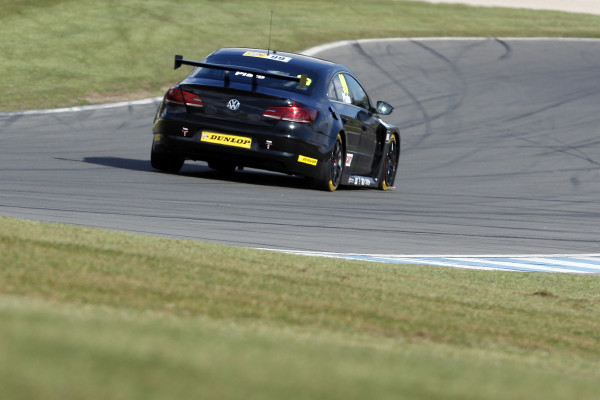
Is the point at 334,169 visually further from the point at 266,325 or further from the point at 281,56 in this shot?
the point at 266,325

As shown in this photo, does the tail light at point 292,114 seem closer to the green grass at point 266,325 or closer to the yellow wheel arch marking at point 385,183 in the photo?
the yellow wheel arch marking at point 385,183

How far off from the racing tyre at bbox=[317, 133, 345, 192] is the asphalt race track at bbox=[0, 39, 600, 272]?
0.14 m

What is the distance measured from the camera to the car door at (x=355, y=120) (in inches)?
527

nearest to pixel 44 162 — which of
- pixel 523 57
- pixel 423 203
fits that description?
pixel 423 203

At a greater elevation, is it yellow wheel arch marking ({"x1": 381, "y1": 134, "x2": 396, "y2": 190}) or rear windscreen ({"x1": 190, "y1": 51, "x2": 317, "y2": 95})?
rear windscreen ({"x1": 190, "y1": 51, "x2": 317, "y2": 95})

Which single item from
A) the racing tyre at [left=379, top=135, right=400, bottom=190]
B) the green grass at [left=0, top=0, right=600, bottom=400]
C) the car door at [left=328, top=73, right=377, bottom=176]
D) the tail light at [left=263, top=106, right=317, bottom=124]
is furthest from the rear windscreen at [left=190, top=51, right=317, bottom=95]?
the green grass at [left=0, top=0, right=600, bottom=400]

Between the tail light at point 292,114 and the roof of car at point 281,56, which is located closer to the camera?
the tail light at point 292,114

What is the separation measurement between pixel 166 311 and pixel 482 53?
2973 centimetres

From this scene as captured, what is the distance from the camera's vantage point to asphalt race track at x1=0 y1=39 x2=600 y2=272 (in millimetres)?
9680

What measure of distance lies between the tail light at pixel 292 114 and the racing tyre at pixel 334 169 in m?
0.58

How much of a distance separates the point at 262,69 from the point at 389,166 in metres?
2.84

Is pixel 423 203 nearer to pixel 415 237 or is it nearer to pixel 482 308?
pixel 415 237

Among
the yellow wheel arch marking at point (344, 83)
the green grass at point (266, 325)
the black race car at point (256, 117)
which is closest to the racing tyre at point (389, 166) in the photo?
the yellow wheel arch marking at point (344, 83)

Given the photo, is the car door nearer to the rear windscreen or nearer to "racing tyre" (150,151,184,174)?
the rear windscreen
